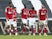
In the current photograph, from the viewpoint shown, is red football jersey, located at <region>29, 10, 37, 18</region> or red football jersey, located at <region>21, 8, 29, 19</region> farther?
red football jersey, located at <region>21, 8, 29, 19</region>

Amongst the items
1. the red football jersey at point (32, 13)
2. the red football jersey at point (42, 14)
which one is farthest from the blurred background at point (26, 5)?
the red football jersey at point (32, 13)

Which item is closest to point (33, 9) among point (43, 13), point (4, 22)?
point (43, 13)

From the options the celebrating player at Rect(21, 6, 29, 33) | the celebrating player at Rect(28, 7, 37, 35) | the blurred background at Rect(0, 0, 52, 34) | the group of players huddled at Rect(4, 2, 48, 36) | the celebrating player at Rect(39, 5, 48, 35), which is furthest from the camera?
the blurred background at Rect(0, 0, 52, 34)

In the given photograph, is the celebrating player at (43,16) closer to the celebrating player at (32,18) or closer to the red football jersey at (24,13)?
the celebrating player at (32,18)

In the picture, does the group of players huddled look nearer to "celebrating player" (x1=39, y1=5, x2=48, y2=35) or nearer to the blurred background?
"celebrating player" (x1=39, y1=5, x2=48, y2=35)

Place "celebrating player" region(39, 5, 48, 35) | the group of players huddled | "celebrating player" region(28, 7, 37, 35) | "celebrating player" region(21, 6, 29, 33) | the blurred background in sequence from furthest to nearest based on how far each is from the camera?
the blurred background, "celebrating player" region(21, 6, 29, 33), "celebrating player" region(28, 7, 37, 35), "celebrating player" region(39, 5, 48, 35), the group of players huddled

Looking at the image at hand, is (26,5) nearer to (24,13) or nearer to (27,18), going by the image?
(24,13)

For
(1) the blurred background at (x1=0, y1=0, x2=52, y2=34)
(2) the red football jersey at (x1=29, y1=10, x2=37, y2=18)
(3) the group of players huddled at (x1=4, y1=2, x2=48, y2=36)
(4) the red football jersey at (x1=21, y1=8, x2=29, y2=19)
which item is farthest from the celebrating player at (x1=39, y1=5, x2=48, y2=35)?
(1) the blurred background at (x1=0, y1=0, x2=52, y2=34)

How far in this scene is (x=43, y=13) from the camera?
17.0 m

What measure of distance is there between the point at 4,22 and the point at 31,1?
84.4 inches

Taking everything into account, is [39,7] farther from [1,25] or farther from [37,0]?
[1,25]

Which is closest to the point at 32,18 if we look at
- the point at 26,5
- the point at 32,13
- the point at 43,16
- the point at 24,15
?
the point at 32,13

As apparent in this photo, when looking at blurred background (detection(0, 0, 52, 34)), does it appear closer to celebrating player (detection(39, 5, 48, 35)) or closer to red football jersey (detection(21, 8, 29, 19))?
red football jersey (detection(21, 8, 29, 19))

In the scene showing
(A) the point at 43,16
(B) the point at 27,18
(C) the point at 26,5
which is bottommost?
(B) the point at 27,18
